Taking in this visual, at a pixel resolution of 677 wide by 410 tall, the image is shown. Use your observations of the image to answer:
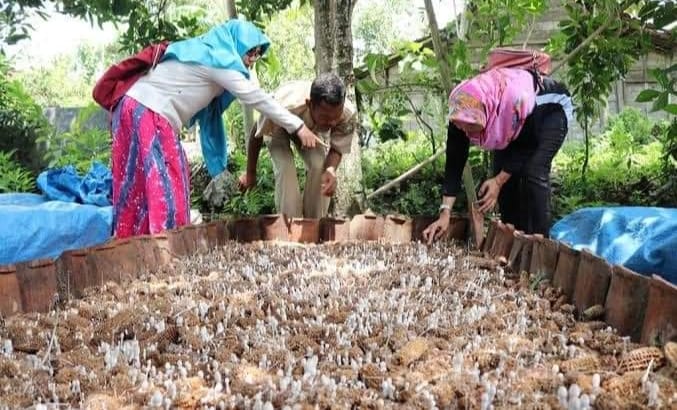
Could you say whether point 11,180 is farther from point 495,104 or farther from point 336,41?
point 495,104

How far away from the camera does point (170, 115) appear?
2967 millimetres

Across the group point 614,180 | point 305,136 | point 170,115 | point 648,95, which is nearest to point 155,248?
→ point 170,115

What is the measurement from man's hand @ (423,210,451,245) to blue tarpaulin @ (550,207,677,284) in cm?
45

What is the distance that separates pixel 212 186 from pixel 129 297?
365 centimetres

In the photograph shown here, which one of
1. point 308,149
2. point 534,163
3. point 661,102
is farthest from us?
point 308,149

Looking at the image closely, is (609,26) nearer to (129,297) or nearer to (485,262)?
(485,262)

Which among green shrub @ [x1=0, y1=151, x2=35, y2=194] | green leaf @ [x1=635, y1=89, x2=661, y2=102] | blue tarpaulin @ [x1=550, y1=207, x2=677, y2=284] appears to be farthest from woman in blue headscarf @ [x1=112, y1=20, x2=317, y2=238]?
green shrub @ [x1=0, y1=151, x2=35, y2=194]

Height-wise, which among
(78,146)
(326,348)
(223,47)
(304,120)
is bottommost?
(326,348)

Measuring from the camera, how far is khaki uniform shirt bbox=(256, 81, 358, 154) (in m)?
3.39

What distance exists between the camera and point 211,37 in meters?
2.93

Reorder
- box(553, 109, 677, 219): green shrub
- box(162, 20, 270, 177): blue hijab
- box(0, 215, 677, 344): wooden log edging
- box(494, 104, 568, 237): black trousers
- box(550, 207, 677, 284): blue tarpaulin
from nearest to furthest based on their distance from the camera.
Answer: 1. box(0, 215, 677, 344): wooden log edging
2. box(550, 207, 677, 284): blue tarpaulin
3. box(494, 104, 568, 237): black trousers
4. box(162, 20, 270, 177): blue hijab
5. box(553, 109, 677, 219): green shrub

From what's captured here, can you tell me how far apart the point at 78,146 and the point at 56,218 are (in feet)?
9.02

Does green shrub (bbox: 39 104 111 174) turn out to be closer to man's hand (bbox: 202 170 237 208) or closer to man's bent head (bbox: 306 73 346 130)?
man's hand (bbox: 202 170 237 208)

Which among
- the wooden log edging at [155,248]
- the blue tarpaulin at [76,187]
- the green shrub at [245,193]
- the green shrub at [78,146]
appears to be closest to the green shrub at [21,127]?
the green shrub at [78,146]
